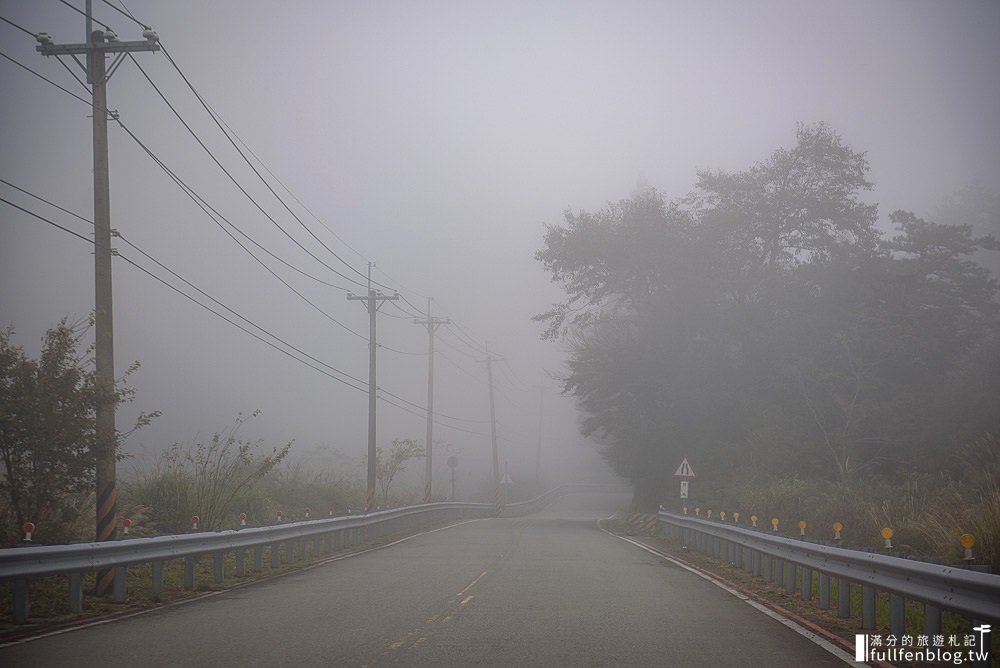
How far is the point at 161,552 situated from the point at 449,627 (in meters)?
5.43

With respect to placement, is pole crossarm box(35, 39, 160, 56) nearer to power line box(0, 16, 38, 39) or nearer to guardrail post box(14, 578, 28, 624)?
power line box(0, 16, 38, 39)

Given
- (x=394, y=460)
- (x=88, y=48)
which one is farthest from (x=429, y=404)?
(x=88, y=48)

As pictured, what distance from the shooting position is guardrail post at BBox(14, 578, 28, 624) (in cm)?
1067

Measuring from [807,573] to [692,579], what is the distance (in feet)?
10.2

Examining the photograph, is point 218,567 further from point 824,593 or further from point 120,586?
point 824,593

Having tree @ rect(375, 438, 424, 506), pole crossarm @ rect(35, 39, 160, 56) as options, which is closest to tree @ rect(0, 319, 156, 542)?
pole crossarm @ rect(35, 39, 160, 56)

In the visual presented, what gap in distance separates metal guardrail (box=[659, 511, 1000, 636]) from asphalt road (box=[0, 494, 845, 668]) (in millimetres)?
1034

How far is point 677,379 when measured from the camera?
149 feet

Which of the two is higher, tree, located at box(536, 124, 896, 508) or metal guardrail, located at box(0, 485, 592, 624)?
tree, located at box(536, 124, 896, 508)

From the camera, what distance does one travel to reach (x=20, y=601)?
10.7m

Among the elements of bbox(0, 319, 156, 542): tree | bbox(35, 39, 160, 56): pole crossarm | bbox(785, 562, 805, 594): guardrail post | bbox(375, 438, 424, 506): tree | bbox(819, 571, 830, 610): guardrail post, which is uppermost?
bbox(35, 39, 160, 56): pole crossarm

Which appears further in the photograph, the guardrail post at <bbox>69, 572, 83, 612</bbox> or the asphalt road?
the guardrail post at <bbox>69, 572, 83, 612</bbox>

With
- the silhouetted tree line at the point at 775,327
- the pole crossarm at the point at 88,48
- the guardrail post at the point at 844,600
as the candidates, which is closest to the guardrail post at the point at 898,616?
the guardrail post at the point at 844,600

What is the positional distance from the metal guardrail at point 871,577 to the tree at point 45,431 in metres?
11.4
